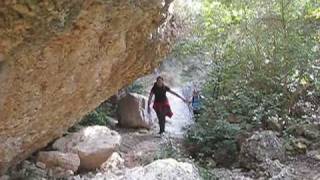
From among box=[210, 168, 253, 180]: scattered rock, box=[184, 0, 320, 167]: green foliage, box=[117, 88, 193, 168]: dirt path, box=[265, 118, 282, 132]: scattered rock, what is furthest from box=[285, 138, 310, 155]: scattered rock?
box=[117, 88, 193, 168]: dirt path

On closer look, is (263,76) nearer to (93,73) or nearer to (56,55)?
(93,73)

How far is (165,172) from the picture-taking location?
6711 mm

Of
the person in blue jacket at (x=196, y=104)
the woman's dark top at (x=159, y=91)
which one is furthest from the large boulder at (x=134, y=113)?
the person in blue jacket at (x=196, y=104)

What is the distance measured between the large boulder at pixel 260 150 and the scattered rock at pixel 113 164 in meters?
2.16

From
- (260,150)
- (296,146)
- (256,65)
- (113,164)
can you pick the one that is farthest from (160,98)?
(296,146)

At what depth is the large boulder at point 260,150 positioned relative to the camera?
845cm

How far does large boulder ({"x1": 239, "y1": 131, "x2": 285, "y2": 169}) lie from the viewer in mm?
8453

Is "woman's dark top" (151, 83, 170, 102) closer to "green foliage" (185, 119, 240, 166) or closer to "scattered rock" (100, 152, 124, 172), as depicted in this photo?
"green foliage" (185, 119, 240, 166)

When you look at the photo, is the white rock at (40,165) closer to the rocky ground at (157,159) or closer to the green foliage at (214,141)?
the rocky ground at (157,159)

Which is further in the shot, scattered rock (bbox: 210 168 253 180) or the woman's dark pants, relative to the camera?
the woman's dark pants

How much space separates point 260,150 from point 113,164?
8.44 feet

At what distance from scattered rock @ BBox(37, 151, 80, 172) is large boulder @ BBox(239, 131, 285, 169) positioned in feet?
9.64

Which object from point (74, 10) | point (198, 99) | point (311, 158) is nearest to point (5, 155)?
point (74, 10)

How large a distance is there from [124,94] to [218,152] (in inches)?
136
